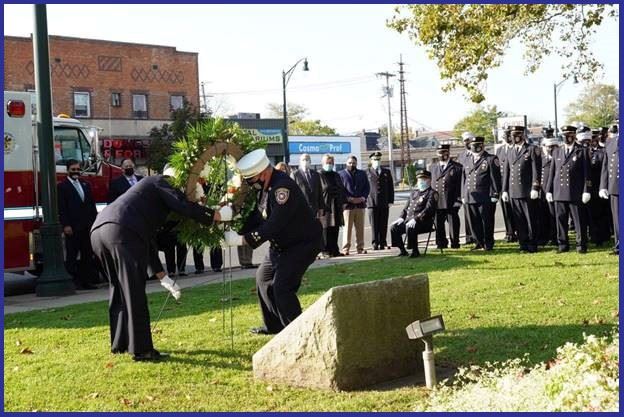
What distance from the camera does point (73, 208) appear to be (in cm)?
1320

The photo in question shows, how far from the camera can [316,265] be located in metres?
14.5

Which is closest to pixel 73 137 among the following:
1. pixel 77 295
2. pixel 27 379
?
pixel 77 295

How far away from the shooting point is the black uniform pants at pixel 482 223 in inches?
592

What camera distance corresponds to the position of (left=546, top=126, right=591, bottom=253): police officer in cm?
1398

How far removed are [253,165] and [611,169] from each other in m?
7.40

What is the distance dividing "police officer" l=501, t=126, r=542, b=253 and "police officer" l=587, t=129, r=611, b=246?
3.06 feet

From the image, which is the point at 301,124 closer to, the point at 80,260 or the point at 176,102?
the point at 176,102

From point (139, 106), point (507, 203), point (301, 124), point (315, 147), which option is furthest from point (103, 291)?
point (301, 124)

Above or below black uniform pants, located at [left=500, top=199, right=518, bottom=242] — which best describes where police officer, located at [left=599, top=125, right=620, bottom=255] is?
above

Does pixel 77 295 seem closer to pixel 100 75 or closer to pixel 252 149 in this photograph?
pixel 252 149

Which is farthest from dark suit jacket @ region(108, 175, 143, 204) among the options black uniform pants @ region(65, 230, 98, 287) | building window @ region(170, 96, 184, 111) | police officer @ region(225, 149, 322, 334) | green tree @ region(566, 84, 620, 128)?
green tree @ region(566, 84, 620, 128)

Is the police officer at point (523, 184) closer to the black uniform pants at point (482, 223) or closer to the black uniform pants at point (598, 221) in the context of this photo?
the black uniform pants at point (482, 223)

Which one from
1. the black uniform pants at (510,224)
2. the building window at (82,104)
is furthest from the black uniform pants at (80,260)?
the building window at (82,104)

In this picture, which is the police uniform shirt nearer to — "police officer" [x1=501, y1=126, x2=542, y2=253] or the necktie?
the necktie
